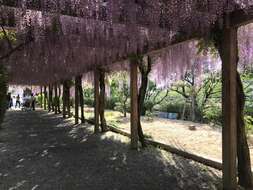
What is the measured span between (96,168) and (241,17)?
2768 millimetres

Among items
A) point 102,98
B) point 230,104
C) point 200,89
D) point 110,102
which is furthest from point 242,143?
point 110,102

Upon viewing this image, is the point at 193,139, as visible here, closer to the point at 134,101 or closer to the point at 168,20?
the point at 134,101

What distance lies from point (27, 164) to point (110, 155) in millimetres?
1308

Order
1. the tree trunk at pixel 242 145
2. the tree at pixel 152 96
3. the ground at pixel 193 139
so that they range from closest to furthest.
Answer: the tree trunk at pixel 242 145
the ground at pixel 193 139
the tree at pixel 152 96

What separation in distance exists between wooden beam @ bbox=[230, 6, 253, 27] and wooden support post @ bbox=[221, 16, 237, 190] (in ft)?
0.35

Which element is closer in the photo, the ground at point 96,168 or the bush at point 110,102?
the ground at point 96,168

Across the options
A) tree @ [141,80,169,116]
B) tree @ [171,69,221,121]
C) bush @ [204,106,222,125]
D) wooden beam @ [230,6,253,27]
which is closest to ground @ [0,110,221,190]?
wooden beam @ [230,6,253,27]

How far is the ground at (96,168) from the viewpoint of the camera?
4344 millimetres

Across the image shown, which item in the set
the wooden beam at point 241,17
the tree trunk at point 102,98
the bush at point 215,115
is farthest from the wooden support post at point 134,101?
the bush at point 215,115

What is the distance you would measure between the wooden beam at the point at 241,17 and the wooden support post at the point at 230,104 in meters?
0.11

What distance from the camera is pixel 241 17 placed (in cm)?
365

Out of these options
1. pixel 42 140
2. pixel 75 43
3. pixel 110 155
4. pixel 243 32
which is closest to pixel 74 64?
pixel 42 140

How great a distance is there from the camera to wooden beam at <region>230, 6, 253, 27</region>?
3484mm

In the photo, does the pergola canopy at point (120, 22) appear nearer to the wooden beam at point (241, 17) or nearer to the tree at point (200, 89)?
the wooden beam at point (241, 17)
